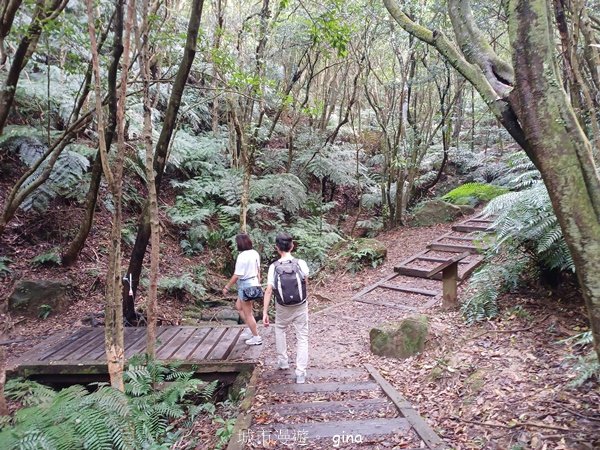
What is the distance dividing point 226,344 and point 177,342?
70 cm

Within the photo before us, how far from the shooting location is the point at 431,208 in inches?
467

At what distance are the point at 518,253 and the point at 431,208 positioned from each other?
22.7 ft

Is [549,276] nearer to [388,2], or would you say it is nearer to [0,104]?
[388,2]

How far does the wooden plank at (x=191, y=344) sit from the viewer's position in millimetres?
4852

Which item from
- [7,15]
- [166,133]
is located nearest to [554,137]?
[166,133]

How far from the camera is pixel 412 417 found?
308 cm

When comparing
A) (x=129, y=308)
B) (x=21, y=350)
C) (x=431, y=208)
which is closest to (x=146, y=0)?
(x=129, y=308)

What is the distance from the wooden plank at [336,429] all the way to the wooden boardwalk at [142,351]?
61.8 inches

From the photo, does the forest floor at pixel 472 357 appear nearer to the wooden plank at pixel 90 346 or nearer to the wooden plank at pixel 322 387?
the wooden plank at pixel 322 387

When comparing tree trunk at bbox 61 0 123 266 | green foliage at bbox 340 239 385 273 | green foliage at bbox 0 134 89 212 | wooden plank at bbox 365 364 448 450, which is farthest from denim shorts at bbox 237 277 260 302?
green foliage at bbox 340 239 385 273

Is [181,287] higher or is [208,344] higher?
[181,287]

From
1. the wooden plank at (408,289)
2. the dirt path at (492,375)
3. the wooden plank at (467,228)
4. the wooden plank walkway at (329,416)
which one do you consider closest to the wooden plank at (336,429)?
the wooden plank walkway at (329,416)

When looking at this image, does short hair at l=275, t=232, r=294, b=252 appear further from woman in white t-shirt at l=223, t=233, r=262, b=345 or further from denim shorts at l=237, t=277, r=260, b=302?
denim shorts at l=237, t=277, r=260, b=302

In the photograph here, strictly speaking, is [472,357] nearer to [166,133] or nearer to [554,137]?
[554,137]
